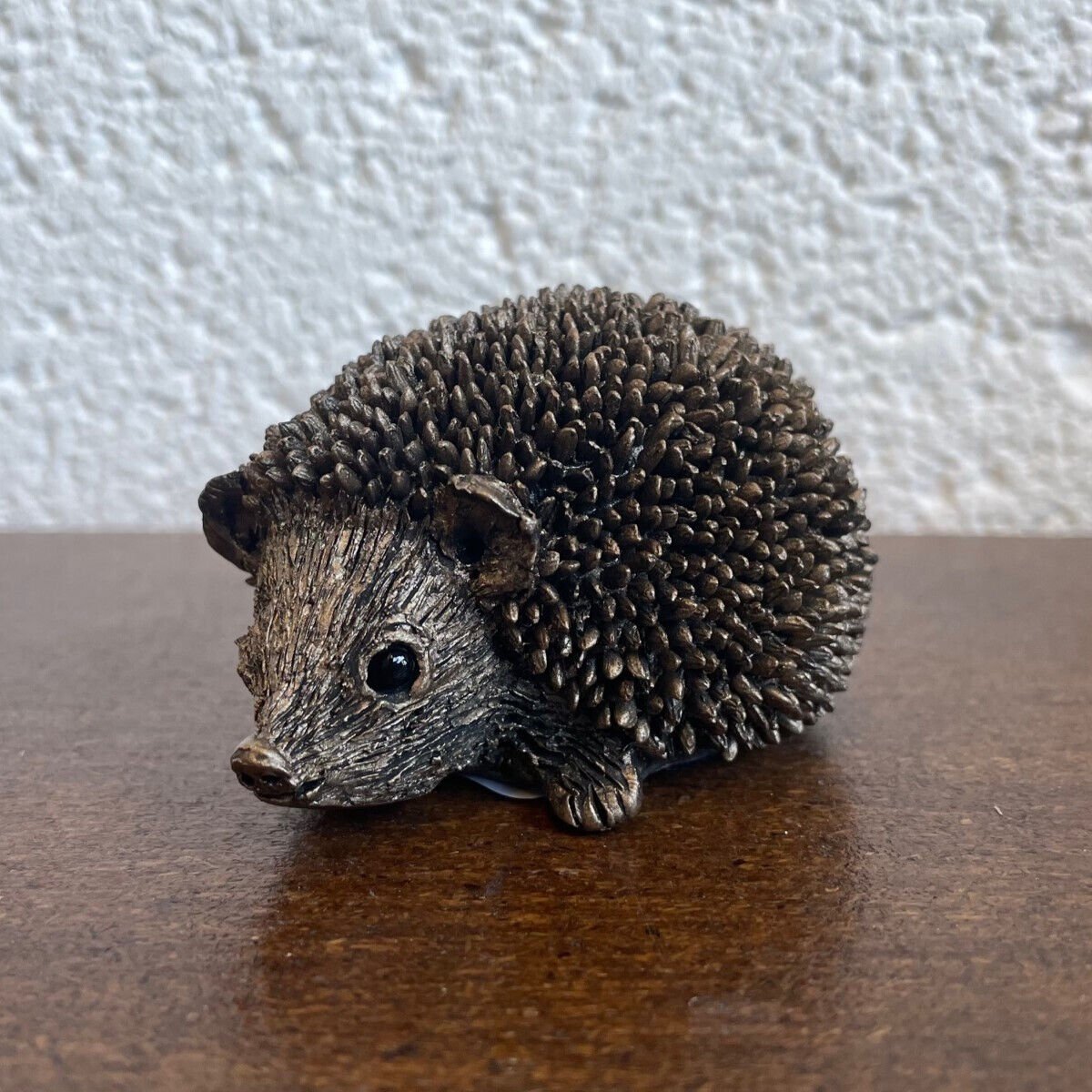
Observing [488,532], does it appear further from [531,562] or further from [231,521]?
[231,521]

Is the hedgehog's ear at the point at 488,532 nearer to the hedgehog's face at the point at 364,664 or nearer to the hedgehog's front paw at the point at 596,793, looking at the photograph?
the hedgehog's face at the point at 364,664

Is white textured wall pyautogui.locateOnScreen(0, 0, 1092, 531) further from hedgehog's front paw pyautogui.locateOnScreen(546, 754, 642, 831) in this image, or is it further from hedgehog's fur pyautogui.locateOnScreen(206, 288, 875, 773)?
hedgehog's front paw pyautogui.locateOnScreen(546, 754, 642, 831)

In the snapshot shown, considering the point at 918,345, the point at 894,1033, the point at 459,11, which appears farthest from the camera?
the point at 918,345

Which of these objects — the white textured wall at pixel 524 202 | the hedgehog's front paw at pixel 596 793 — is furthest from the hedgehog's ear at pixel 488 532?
the white textured wall at pixel 524 202

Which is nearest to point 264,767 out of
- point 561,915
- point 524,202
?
point 561,915

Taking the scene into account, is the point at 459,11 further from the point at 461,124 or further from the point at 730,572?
the point at 730,572

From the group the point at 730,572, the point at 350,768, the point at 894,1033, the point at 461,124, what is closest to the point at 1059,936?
the point at 894,1033
